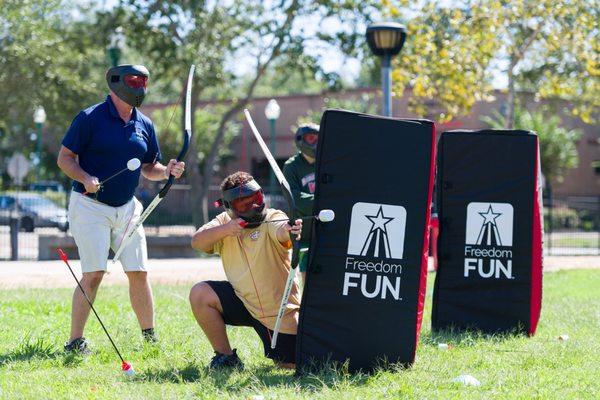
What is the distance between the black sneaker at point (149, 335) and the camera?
266 inches

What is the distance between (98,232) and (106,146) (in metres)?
0.59

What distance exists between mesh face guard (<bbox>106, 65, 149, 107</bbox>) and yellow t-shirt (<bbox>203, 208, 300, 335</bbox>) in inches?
50.8

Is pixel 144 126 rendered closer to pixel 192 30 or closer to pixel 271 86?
pixel 192 30

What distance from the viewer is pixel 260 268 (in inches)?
226

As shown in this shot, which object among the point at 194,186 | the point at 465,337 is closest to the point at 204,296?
the point at 465,337

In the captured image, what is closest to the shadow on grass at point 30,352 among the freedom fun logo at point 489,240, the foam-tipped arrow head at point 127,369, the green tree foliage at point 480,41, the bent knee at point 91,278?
the bent knee at point 91,278

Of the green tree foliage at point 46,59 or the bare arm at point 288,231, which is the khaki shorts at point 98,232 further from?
the green tree foliage at point 46,59

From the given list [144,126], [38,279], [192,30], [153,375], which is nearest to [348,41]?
[192,30]

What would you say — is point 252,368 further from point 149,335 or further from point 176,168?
point 176,168

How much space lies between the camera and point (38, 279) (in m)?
12.8

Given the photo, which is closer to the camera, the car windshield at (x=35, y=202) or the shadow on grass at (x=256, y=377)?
the shadow on grass at (x=256, y=377)

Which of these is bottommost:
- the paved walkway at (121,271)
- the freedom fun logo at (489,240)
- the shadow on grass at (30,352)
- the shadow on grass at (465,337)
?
the paved walkway at (121,271)

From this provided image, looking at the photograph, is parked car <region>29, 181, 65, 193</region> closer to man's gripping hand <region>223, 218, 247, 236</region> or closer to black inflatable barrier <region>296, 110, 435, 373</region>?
man's gripping hand <region>223, 218, 247, 236</region>

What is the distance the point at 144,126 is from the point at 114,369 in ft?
6.09
